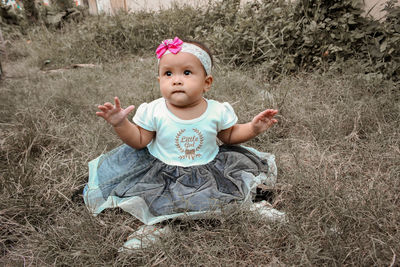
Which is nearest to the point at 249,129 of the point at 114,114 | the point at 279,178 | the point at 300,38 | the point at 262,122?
the point at 262,122

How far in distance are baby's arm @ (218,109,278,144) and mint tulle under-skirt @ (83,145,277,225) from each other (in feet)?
0.27

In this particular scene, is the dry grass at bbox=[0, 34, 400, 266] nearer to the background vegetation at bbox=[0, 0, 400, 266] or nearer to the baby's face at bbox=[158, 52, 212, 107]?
the background vegetation at bbox=[0, 0, 400, 266]

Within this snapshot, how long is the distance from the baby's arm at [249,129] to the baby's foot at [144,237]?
0.63 meters

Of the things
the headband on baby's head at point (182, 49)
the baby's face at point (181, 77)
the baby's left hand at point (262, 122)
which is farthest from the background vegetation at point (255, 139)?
the headband on baby's head at point (182, 49)

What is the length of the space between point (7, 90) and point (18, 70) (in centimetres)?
102

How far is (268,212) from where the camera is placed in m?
1.61

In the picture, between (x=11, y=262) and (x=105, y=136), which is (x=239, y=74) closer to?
(x=105, y=136)

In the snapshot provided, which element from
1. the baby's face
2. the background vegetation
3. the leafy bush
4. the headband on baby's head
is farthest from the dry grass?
the headband on baby's head

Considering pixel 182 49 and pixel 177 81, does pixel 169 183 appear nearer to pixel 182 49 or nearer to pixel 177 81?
pixel 177 81

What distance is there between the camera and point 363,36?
3.03 m

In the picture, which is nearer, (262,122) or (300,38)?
(262,122)

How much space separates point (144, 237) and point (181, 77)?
78cm

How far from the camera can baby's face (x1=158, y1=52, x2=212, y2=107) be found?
1640mm

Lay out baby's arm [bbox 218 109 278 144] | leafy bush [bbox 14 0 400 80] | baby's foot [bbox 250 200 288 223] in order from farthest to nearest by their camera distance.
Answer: leafy bush [bbox 14 0 400 80] → baby's arm [bbox 218 109 278 144] → baby's foot [bbox 250 200 288 223]
